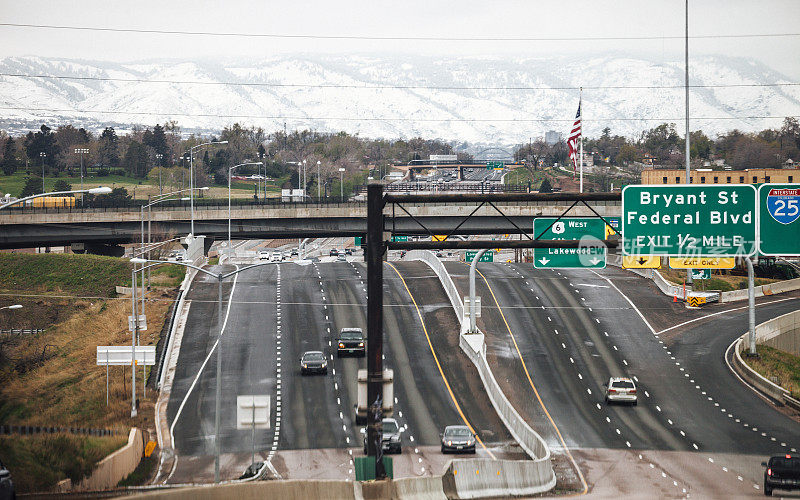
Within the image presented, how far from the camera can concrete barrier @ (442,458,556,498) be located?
2994 centimetres

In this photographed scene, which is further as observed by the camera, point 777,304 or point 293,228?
point 293,228

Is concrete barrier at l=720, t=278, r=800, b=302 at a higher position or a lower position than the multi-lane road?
higher

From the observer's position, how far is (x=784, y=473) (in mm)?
33594

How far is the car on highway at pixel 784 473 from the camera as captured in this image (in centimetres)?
3347

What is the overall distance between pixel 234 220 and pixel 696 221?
68967 mm

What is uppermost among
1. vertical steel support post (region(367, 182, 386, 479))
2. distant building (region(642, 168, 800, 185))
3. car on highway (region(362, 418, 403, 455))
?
distant building (region(642, 168, 800, 185))

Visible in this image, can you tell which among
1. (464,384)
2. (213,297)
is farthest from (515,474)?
(213,297)

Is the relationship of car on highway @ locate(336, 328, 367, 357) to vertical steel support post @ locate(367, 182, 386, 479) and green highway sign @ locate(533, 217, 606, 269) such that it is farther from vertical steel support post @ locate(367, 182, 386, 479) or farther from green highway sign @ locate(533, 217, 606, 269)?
vertical steel support post @ locate(367, 182, 386, 479)

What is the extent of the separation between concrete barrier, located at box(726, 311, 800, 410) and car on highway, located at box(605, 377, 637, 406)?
915 centimetres

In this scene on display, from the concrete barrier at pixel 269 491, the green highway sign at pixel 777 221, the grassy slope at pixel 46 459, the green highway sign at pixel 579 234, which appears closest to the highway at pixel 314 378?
the grassy slope at pixel 46 459

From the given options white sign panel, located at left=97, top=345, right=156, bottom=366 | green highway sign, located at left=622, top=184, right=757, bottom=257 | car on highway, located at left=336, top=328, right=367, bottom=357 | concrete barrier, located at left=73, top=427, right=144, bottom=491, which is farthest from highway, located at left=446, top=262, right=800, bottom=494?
white sign panel, located at left=97, top=345, right=156, bottom=366

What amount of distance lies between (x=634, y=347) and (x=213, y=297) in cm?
3558

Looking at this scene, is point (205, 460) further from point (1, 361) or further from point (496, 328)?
point (496, 328)

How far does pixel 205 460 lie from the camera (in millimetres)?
42062
